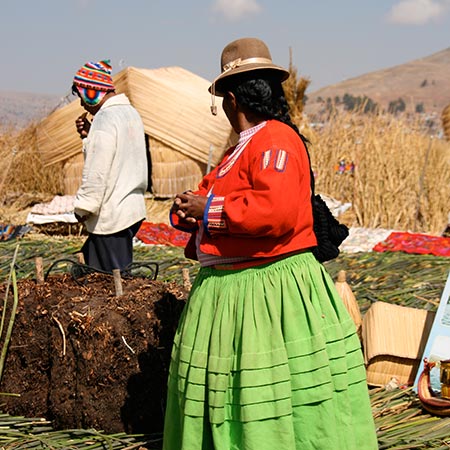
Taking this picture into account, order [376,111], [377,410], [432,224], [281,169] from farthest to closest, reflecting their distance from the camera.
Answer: [376,111] < [432,224] < [377,410] < [281,169]

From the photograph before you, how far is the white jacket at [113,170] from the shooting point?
11.8ft

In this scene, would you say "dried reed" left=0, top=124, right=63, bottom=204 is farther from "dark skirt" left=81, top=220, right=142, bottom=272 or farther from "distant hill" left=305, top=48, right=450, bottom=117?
"distant hill" left=305, top=48, right=450, bottom=117

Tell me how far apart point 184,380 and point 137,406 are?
0.73m

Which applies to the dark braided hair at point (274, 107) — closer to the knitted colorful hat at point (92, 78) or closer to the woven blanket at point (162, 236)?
the knitted colorful hat at point (92, 78)

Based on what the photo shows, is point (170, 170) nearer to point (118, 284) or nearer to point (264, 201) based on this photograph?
point (118, 284)

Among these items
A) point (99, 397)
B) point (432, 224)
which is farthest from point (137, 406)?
point (432, 224)

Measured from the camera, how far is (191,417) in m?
2.20

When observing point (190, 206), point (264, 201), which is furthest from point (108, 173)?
point (264, 201)

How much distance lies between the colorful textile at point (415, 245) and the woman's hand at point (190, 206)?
4.84m

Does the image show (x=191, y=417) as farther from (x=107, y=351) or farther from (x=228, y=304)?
(x=107, y=351)

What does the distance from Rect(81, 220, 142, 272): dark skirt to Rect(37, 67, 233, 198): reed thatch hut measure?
553cm

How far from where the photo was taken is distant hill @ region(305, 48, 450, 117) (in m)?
73.6

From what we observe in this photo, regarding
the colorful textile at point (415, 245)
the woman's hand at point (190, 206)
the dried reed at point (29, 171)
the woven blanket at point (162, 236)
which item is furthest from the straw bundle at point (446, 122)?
the woman's hand at point (190, 206)

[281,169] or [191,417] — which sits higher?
[281,169]
